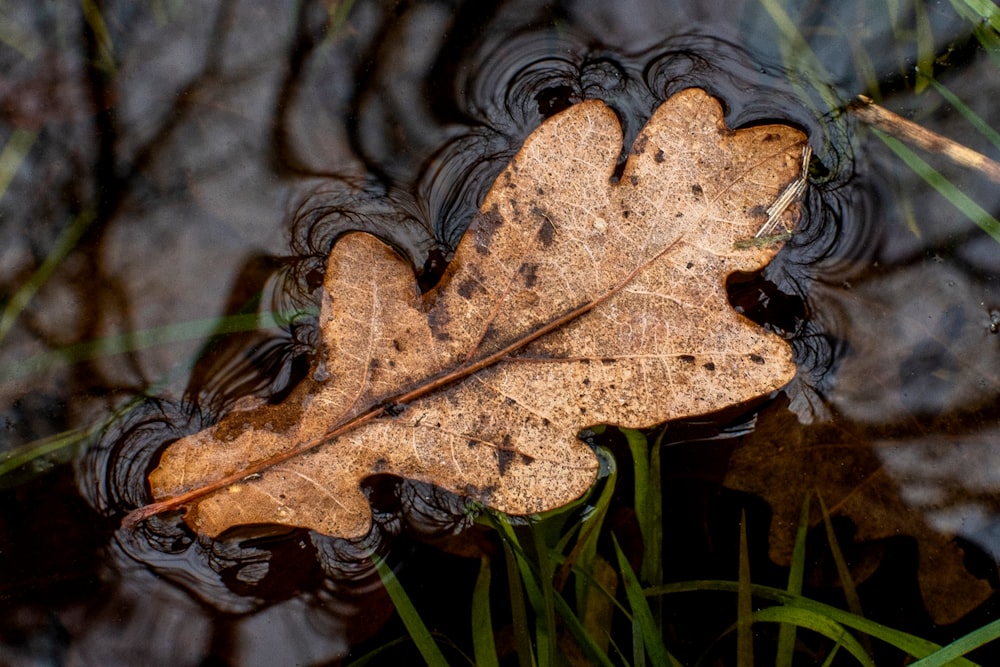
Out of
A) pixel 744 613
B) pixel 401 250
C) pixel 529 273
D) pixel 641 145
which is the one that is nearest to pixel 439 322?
pixel 529 273

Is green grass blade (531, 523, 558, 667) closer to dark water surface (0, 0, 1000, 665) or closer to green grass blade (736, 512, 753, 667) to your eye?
dark water surface (0, 0, 1000, 665)

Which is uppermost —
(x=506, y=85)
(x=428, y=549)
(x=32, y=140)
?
(x=506, y=85)

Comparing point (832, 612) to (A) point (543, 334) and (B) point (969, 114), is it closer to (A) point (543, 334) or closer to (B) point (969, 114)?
(A) point (543, 334)

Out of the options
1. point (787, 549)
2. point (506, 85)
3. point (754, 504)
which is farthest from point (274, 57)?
point (787, 549)

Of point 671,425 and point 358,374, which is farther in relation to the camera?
point 671,425

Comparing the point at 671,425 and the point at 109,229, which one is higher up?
the point at 109,229

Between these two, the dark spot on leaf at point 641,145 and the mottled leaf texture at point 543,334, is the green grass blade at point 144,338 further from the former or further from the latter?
the dark spot on leaf at point 641,145

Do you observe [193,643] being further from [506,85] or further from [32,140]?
[506,85]
